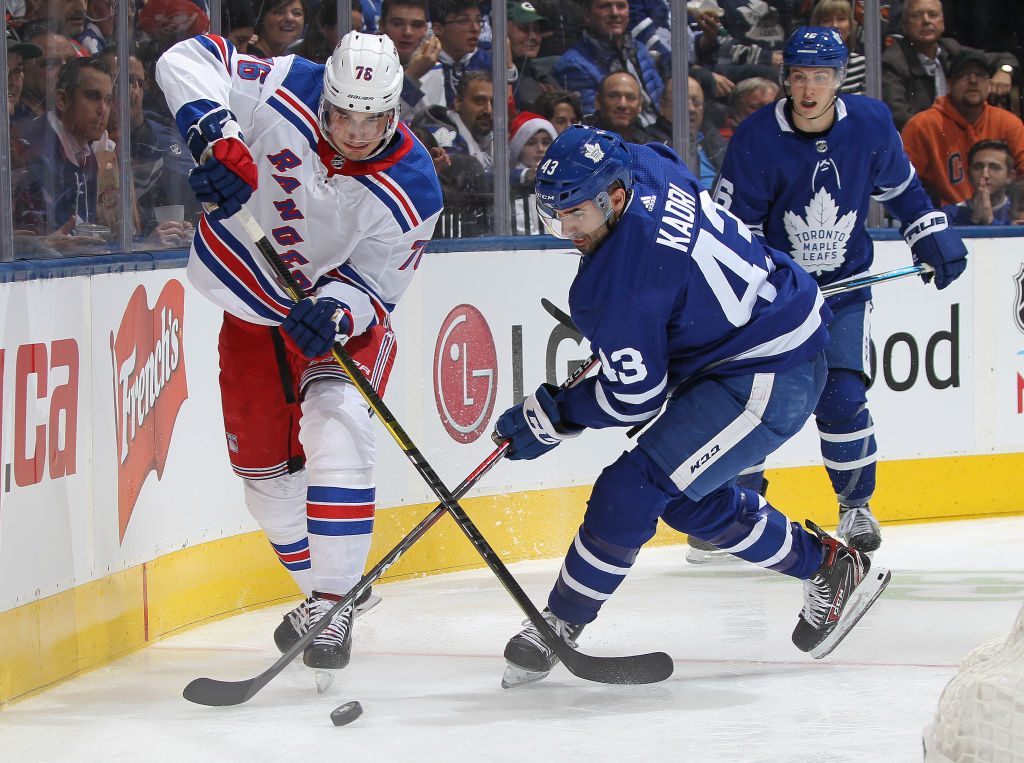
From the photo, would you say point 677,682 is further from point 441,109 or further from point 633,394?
point 441,109

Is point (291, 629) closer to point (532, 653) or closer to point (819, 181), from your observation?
point (532, 653)

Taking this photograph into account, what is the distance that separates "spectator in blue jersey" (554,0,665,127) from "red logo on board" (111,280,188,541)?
1.70 meters

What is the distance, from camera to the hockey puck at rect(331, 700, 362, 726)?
2465mm

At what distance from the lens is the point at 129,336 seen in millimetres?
3053

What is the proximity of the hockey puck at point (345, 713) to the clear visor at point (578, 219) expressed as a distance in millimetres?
917

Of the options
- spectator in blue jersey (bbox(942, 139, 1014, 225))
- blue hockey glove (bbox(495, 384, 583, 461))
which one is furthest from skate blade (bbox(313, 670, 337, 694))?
spectator in blue jersey (bbox(942, 139, 1014, 225))

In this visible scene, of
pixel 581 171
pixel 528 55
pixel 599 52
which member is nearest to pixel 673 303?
pixel 581 171

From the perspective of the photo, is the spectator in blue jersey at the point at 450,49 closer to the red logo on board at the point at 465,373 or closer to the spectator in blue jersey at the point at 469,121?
the spectator in blue jersey at the point at 469,121

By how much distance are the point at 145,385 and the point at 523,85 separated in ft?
5.84

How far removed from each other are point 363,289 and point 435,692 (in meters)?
0.82

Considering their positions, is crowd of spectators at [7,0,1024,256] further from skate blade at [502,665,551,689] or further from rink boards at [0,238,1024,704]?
skate blade at [502,665,551,689]

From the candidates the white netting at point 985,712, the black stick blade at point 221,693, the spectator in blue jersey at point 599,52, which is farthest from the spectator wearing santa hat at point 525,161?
the white netting at point 985,712

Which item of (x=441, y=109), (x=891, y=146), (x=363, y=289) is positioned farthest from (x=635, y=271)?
(x=441, y=109)

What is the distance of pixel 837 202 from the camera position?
12.0ft
